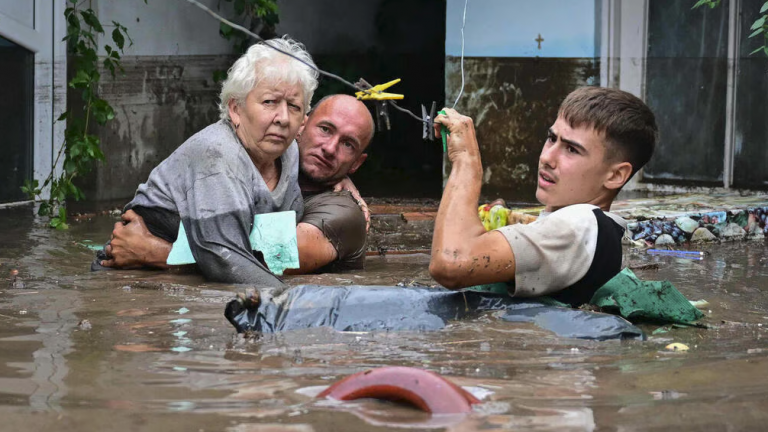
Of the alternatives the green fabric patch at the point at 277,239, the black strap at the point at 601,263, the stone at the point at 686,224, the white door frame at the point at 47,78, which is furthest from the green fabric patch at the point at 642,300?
the white door frame at the point at 47,78

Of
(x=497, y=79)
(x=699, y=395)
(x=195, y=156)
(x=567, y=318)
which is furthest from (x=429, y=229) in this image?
(x=699, y=395)

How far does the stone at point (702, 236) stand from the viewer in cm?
766

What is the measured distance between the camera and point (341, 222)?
594 centimetres

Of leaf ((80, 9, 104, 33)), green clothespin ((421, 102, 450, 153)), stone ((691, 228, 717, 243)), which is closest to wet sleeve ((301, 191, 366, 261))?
green clothespin ((421, 102, 450, 153))

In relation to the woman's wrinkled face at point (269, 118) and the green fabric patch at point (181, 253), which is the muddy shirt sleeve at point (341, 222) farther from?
the green fabric patch at point (181, 253)

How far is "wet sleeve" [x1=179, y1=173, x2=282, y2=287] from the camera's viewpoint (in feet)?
17.1

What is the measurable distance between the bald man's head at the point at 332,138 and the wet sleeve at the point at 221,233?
970 millimetres

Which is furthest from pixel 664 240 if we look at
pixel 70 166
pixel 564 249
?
pixel 70 166

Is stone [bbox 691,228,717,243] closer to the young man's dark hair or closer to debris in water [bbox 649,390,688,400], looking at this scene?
the young man's dark hair

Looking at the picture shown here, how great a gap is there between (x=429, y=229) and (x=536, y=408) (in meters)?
5.23

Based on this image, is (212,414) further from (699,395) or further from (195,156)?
(195,156)

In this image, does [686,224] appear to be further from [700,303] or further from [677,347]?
[677,347]

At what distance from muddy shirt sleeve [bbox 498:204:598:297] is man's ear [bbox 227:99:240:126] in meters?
2.18

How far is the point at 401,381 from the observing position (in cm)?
301
